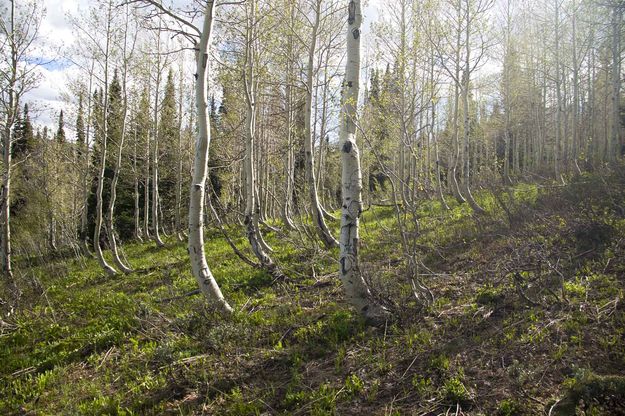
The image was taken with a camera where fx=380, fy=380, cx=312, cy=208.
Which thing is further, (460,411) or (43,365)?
(43,365)

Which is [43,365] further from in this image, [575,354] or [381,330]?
[575,354]

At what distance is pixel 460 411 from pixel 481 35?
1191 centimetres

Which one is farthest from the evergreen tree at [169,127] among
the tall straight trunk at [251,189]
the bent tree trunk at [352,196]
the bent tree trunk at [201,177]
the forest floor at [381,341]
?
the bent tree trunk at [352,196]

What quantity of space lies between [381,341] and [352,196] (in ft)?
5.77

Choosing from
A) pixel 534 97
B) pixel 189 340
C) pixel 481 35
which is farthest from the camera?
pixel 534 97

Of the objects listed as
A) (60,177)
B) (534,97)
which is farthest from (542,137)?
(60,177)

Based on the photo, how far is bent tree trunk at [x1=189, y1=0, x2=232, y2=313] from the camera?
5.60 meters

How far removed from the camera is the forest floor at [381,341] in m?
3.40

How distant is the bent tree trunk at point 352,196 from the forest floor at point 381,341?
0.25 metres

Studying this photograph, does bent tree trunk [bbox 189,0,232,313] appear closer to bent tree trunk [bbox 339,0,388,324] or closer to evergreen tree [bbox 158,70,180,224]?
bent tree trunk [bbox 339,0,388,324]

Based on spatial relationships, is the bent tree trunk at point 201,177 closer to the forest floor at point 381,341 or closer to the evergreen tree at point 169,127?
the forest floor at point 381,341

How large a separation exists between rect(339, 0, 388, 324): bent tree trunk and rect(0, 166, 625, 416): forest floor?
0.25m

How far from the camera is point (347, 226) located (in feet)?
15.7

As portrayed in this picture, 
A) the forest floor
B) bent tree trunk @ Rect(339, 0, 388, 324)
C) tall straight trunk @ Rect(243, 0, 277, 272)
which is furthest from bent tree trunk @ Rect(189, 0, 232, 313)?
tall straight trunk @ Rect(243, 0, 277, 272)
